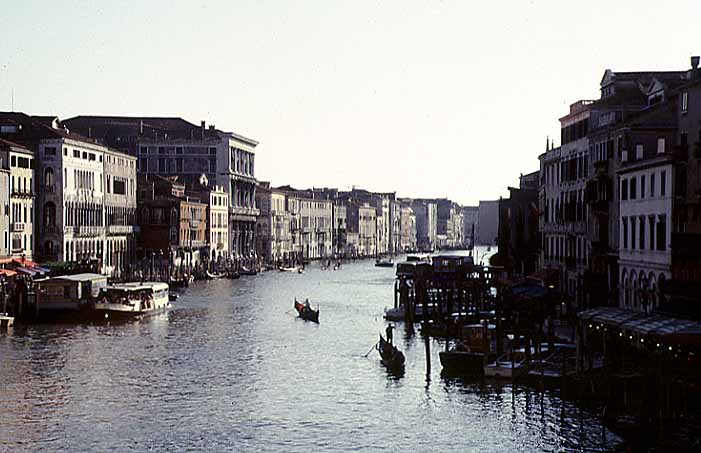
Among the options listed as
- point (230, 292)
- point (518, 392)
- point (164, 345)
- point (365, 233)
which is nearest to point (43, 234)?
point (230, 292)

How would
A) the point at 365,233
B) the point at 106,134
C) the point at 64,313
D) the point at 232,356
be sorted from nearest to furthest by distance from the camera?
the point at 232,356
the point at 64,313
the point at 106,134
the point at 365,233

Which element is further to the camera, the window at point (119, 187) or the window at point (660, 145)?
the window at point (119, 187)

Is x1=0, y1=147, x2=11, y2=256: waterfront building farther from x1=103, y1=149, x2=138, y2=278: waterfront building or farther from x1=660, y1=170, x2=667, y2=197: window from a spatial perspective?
x1=660, y1=170, x2=667, y2=197: window

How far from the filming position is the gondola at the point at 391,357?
37562mm

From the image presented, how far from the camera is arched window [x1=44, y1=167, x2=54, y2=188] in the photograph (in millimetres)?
72000

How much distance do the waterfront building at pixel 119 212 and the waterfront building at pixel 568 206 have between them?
3245 centimetres

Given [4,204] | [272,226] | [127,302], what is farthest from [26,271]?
[272,226]

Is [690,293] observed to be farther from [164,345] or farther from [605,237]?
[164,345]

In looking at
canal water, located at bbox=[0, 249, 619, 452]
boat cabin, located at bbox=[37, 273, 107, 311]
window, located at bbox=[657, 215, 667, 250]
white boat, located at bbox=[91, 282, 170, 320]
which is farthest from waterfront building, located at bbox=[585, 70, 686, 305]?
boat cabin, located at bbox=[37, 273, 107, 311]

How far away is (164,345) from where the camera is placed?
4491cm

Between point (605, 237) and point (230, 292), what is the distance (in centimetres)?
3700

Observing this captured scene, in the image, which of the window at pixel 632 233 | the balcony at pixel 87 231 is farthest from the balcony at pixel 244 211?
the window at pixel 632 233

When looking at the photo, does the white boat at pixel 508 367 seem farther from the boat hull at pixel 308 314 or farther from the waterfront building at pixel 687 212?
the boat hull at pixel 308 314

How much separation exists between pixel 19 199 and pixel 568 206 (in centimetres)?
3127
